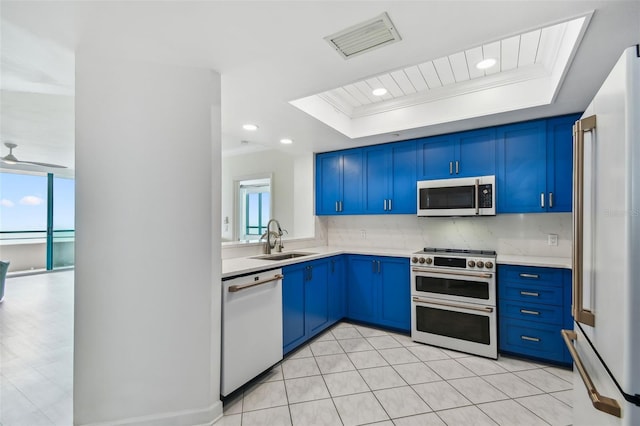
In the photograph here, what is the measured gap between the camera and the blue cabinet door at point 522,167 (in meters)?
2.87

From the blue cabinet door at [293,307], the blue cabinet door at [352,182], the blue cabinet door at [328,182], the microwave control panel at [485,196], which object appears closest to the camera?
the blue cabinet door at [293,307]

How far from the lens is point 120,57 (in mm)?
1817

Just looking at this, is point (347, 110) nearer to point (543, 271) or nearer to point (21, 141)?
point (543, 271)

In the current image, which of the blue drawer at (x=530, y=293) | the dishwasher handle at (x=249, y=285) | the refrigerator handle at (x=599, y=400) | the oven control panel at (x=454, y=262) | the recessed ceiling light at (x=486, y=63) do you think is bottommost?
the blue drawer at (x=530, y=293)

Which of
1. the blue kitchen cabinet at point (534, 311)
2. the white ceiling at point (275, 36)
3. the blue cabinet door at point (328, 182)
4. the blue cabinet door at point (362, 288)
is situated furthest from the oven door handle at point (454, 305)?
the white ceiling at point (275, 36)

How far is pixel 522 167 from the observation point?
2.96 meters

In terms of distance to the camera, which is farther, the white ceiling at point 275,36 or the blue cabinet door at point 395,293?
the blue cabinet door at point 395,293

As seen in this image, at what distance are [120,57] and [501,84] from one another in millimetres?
3116

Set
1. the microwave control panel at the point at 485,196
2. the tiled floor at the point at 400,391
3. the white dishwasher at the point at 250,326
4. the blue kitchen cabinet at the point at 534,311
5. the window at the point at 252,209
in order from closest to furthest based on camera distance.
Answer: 1. the tiled floor at the point at 400,391
2. the white dishwasher at the point at 250,326
3. the blue kitchen cabinet at the point at 534,311
4. the microwave control panel at the point at 485,196
5. the window at the point at 252,209

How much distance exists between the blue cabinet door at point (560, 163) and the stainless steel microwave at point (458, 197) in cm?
50

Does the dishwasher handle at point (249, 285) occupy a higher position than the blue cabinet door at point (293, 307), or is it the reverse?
the dishwasher handle at point (249, 285)

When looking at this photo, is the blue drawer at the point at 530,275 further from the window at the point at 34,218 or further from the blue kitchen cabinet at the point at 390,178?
the window at the point at 34,218

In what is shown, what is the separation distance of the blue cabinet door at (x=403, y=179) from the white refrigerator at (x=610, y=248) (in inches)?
85.8

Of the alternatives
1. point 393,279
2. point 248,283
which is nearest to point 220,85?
point 248,283
